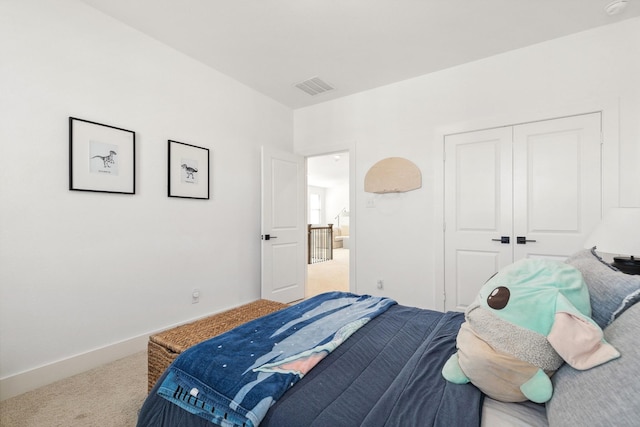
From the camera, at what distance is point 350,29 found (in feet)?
8.30

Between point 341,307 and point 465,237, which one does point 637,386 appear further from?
point 465,237

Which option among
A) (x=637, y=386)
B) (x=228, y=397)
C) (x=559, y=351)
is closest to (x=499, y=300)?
(x=559, y=351)

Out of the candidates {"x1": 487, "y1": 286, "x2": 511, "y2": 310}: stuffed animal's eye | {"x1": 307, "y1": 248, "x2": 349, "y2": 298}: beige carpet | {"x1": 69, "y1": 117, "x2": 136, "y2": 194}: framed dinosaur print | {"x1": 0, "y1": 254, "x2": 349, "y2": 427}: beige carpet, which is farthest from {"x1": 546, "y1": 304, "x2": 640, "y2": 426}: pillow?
{"x1": 307, "y1": 248, "x2": 349, "y2": 298}: beige carpet

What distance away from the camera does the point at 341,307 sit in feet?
5.93

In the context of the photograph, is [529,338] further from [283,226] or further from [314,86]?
[314,86]

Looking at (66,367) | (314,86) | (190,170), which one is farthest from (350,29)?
(66,367)

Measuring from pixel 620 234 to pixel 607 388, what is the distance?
1.51 m

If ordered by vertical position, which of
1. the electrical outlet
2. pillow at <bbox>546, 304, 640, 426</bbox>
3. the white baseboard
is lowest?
the white baseboard

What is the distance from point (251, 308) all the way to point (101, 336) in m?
1.27

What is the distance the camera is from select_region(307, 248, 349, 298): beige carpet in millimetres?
4754

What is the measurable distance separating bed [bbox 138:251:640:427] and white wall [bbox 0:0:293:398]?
150 cm

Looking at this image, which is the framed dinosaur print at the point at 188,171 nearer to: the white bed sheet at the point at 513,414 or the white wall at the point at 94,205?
the white wall at the point at 94,205

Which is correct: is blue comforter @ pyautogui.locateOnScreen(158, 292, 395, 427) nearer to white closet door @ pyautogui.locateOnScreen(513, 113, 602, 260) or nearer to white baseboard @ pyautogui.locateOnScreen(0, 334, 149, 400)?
white baseboard @ pyautogui.locateOnScreen(0, 334, 149, 400)

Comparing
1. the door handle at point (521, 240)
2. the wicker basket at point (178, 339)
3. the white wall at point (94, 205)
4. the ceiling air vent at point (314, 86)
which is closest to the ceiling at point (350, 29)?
the ceiling air vent at point (314, 86)
